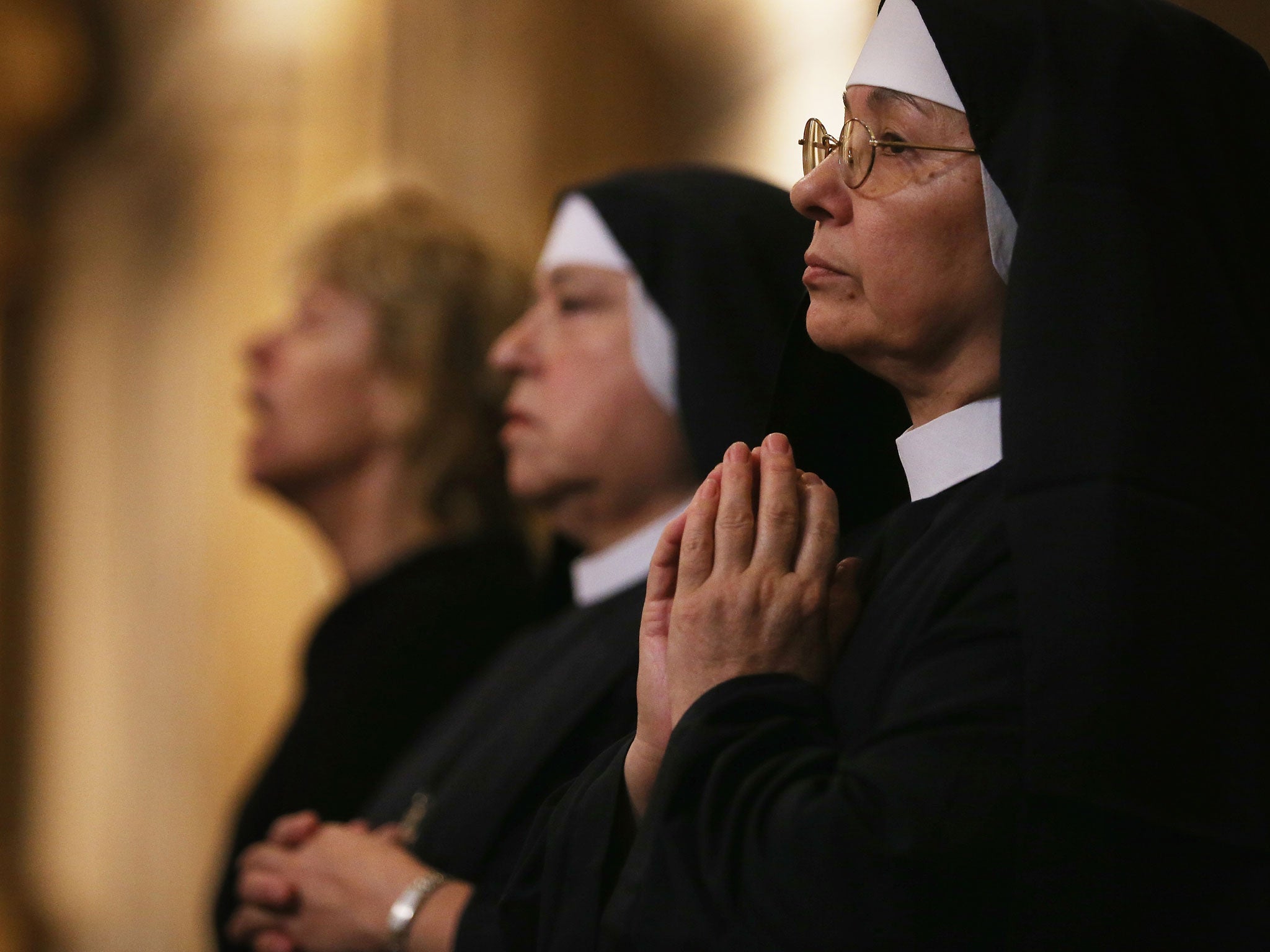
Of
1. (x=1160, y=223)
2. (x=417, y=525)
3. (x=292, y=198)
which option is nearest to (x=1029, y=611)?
(x=1160, y=223)

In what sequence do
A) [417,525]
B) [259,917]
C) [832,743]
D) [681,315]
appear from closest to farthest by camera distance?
[832,743] < [681,315] < [259,917] < [417,525]

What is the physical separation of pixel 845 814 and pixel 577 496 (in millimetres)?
1382

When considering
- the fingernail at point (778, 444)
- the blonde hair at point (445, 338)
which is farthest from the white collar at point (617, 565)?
the fingernail at point (778, 444)

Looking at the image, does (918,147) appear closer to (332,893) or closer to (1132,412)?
(1132,412)

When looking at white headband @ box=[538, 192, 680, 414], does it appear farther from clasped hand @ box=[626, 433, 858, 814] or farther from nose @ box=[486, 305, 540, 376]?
clasped hand @ box=[626, 433, 858, 814]

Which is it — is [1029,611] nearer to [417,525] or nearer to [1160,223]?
[1160,223]

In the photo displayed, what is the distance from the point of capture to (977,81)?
1.22 m

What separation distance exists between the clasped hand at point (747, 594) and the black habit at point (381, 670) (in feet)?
5.18

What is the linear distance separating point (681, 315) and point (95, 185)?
5537 mm

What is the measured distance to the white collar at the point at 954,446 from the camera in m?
1.21

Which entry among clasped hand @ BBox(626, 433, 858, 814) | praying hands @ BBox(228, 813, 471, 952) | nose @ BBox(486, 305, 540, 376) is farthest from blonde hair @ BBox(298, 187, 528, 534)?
clasped hand @ BBox(626, 433, 858, 814)

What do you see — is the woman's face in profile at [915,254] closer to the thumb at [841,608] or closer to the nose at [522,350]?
the thumb at [841,608]

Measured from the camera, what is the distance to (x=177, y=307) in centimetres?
628

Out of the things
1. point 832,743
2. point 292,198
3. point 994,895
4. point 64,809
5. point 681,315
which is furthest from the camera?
point 64,809
